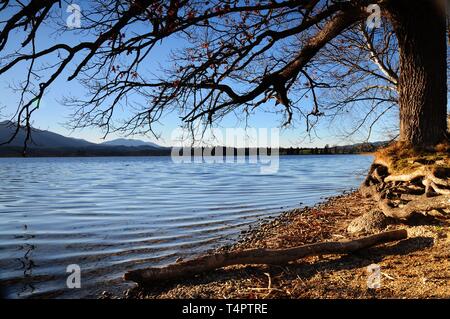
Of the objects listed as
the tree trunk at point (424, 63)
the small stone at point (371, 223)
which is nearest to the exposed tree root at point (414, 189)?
the small stone at point (371, 223)

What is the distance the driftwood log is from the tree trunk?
Result: 566cm

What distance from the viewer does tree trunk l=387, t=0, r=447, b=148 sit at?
10500 mm

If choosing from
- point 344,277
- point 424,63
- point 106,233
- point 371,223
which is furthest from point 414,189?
point 106,233

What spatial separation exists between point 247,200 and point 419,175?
8663 millimetres

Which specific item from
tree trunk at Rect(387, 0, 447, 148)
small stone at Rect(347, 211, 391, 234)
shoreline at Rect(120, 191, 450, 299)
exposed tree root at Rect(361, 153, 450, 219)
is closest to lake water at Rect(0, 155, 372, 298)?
shoreline at Rect(120, 191, 450, 299)

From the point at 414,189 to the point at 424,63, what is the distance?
3651mm

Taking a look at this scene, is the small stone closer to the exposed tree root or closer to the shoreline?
the exposed tree root

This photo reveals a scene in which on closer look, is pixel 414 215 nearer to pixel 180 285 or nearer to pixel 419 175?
pixel 419 175

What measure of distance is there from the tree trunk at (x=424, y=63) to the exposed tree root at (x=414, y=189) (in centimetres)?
119

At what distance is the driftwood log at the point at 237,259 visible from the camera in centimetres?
544

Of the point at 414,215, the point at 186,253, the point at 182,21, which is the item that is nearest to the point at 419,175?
the point at 414,215

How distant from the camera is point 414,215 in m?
7.61

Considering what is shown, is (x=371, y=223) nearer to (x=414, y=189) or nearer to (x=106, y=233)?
(x=414, y=189)

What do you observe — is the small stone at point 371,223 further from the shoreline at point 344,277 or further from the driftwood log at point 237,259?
the driftwood log at point 237,259
